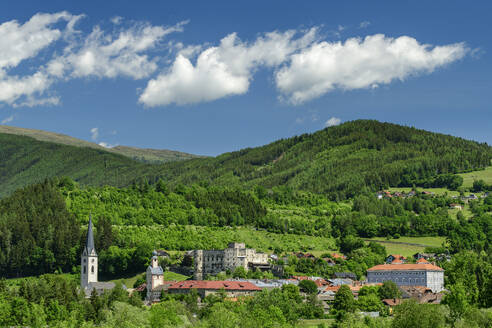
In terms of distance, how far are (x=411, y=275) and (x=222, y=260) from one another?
41.4 meters

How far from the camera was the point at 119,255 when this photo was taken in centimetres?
15375

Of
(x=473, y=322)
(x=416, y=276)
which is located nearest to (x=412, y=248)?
(x=416, y=276)

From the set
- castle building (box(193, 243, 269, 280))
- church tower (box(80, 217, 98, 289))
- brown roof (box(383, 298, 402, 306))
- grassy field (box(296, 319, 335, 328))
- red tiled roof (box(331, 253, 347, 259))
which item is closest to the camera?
grassy field (box(296, 319, 335, 328))

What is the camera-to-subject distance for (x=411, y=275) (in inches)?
6309

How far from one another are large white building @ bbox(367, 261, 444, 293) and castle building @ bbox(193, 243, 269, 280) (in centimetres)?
2503

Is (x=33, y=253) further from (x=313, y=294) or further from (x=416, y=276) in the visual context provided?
(x=416, y=276)

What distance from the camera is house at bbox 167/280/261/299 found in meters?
127

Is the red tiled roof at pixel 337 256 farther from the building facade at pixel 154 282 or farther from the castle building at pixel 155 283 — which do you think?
the building facade at pixel 154 282

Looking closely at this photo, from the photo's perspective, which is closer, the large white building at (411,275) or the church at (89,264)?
the church at (89,264)

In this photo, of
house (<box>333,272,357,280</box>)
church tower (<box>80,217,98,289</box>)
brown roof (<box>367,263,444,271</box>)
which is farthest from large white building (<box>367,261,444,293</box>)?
church tower (<box>80,217,98,289</box>)

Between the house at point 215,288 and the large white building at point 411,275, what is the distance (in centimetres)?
4082

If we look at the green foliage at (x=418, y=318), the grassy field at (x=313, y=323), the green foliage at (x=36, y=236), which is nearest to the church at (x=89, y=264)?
the green foliage at (x=36, y=236)

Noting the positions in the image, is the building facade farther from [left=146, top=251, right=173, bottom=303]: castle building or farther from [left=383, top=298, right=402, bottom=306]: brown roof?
[left=383, top=298, right=402, bottom=306]: brown roof

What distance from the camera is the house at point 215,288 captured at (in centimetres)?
12669
